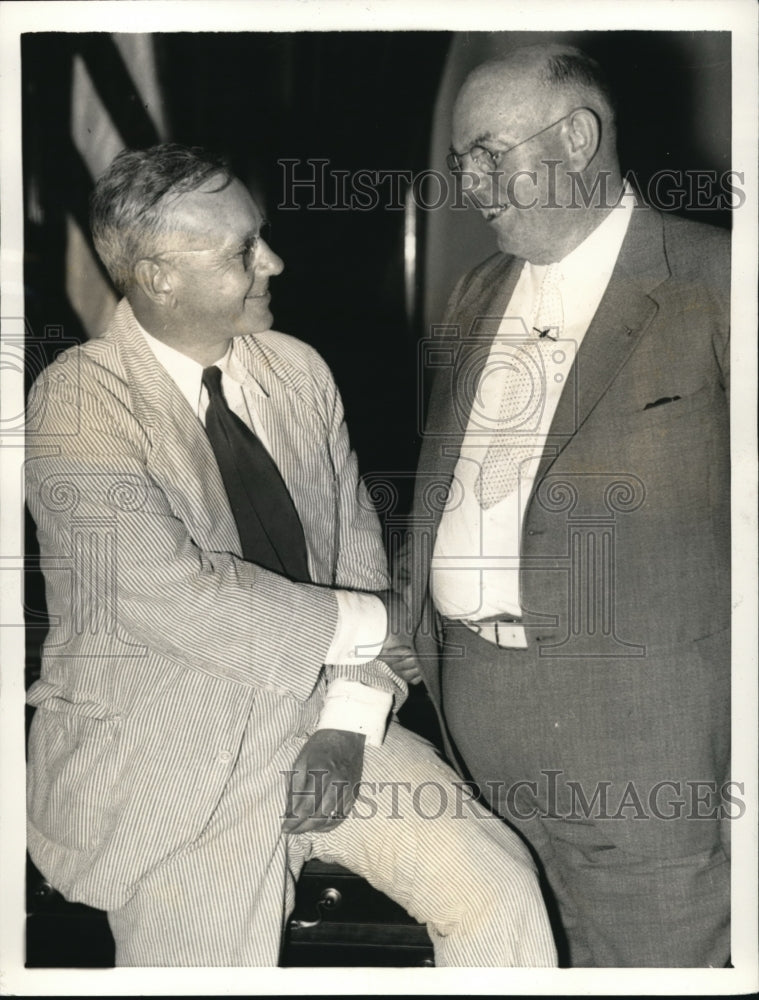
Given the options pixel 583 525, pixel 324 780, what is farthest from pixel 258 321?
pixel 324 780

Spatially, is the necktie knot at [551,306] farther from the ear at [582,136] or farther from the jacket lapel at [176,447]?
the jacket lapel at [176,447]

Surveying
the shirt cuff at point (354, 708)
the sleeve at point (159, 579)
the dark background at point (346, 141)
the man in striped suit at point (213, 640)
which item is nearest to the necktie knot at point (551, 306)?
the dark background at point (346, 141)

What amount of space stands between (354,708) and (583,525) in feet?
1.84

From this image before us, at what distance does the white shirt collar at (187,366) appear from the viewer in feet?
6.41

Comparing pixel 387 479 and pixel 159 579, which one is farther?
pixel 387 479

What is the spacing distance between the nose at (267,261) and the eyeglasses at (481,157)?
0.38m

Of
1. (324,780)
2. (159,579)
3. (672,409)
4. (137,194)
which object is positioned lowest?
(324,780)

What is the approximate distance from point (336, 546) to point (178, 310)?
54 cm

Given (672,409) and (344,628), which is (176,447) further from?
(672,409)

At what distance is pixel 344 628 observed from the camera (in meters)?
1.93

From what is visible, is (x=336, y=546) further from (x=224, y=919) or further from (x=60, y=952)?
(x=60, y=952)

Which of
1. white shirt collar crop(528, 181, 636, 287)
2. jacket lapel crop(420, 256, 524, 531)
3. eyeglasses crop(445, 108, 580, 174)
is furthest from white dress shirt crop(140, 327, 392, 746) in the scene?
white shirt collar crop(528, 181, 636, 287)

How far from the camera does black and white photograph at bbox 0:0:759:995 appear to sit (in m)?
1.92

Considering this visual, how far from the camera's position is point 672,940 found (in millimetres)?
2004
